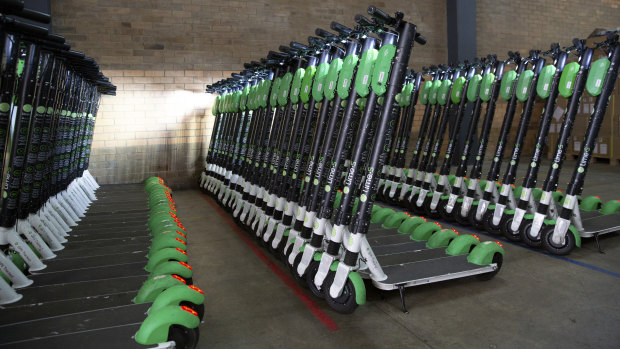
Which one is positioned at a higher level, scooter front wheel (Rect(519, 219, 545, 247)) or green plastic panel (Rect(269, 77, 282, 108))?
green plastic panel (Rect(269, 77, 282, 108))

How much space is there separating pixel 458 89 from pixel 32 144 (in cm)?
621

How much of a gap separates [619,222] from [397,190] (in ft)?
12.1

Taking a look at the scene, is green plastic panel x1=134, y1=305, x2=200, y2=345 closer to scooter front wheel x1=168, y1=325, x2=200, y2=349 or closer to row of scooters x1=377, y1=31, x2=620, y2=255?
scooter front wheel x1=168, y1=325, x2=200, y2=349

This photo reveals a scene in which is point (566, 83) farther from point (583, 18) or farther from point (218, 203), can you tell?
point (583, 18)

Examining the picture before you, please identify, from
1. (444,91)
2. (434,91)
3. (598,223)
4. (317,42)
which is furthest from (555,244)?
(434,91)

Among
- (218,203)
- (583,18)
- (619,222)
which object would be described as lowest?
(218,203)

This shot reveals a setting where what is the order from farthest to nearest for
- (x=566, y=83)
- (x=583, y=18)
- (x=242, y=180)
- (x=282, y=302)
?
(x=583, y=18) < (x=242, y=180) < (x=566, y=83) < (x=282, y=302)

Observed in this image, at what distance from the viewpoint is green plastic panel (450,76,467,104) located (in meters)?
7.47

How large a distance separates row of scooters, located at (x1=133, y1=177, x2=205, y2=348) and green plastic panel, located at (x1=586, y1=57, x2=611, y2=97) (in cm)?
447

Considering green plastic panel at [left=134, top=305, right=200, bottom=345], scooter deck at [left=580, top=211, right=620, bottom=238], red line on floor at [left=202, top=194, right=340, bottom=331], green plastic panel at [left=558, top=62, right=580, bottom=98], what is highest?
green plastic panel at [left=558, top=62, right=580, bottom=98]

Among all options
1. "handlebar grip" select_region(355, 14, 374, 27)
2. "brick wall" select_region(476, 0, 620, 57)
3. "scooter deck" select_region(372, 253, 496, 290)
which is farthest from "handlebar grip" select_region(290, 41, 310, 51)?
"brick wall" select_region(476, 0, 620, 57)

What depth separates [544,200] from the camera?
5.05 metres

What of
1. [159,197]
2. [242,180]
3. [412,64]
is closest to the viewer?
[159,197]

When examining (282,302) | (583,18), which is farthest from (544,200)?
(583,18)
